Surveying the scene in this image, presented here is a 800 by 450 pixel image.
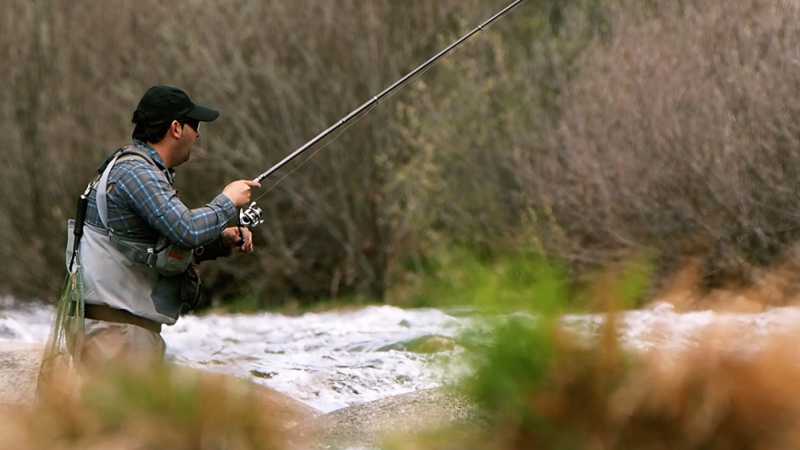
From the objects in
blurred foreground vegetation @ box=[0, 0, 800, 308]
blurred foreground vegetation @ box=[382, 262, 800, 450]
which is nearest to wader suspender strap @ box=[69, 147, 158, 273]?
blurred foreground vegetation @ box=[382, 262, 800, 450]

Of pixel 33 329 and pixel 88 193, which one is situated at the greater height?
pixel 88 193

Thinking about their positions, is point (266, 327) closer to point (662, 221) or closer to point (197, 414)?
point (662, 221)

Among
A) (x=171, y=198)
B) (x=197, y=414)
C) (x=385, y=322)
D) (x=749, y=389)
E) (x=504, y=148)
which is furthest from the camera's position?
(x=504, y=148)

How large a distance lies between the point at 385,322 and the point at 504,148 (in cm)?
420

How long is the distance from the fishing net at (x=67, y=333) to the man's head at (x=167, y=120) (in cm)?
52

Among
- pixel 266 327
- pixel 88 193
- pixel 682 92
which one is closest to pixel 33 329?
pixel 266 327

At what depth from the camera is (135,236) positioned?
5559 mm

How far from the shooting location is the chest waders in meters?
5.53

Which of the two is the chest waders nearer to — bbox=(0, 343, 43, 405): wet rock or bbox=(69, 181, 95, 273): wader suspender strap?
bbox=(69, 181, 95, 273): wader suspender strap

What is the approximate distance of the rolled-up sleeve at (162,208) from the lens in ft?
17.9

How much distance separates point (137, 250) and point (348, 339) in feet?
19.0

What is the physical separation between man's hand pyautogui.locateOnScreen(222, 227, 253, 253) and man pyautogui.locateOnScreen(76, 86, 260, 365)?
0.29 metres

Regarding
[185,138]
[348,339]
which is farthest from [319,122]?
[185,138]

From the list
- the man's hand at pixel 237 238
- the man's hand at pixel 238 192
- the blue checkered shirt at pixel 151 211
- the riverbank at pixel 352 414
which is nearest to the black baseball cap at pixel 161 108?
the blue checkered shirt at pixel 151 211
